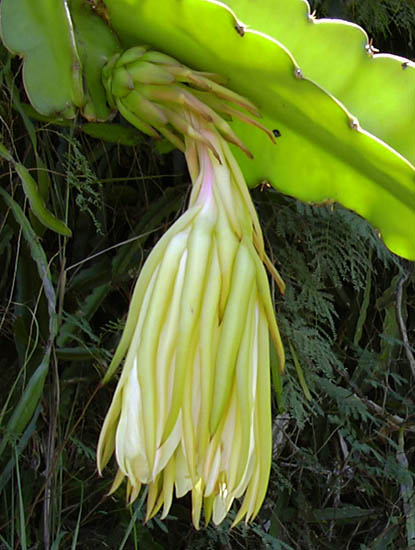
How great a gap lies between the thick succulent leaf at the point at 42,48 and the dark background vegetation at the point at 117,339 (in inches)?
6.8

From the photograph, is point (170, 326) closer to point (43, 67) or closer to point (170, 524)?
point (43, 67)

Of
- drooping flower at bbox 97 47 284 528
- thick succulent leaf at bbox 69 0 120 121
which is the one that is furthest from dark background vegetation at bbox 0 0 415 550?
drooping flower at bbox 97 47 284 528

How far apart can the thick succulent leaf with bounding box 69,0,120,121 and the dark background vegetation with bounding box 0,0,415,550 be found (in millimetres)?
149

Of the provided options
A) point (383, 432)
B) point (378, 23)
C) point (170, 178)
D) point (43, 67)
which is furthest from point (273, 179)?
point (383, 432)

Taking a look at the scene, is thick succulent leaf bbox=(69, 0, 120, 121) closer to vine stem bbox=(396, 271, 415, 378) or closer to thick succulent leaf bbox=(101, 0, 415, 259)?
thick succulent leaf bbox=(101, 0, 415, 259)

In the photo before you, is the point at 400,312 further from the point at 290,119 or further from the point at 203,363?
the point at 203,363

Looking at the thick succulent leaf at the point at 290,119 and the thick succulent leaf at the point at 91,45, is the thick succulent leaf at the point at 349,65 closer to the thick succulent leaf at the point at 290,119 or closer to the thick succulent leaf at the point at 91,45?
the thick succulent leaf at the point at 290,119

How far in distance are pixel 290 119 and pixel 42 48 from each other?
203 millimetres

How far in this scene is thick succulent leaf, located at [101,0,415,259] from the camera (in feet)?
1.74

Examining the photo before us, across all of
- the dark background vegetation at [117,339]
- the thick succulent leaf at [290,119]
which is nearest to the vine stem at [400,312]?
the dark background vegetation at [117,339]

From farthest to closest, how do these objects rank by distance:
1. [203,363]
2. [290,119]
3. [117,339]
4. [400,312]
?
[400,312] < [117,339] < [290,119] < [203,363]

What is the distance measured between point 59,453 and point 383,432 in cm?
58

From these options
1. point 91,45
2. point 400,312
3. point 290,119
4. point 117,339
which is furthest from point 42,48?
point 400,312

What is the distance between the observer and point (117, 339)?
912 mm
